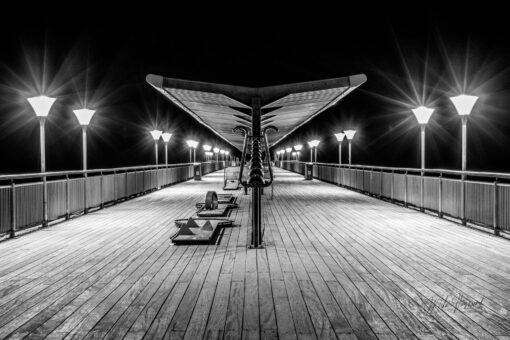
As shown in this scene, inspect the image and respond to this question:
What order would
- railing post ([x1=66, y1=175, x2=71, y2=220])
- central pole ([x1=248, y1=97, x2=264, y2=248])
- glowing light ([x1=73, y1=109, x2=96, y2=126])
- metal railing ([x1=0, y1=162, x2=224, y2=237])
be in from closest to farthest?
central pole ([x1=248, y1=97, x2=264, y2=248])
metal railing ([x1=0, y1=162, x2=224, y2=237])
railing post ([x1=66, y1=175, x2=71, y2=220])
glowing light ([x1=73, y1=109, x2=96, y2=126])

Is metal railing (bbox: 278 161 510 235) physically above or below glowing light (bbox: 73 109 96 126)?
below

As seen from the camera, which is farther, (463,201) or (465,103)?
(465,103)

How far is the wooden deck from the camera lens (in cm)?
320

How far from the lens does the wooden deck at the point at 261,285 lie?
320 centimetres

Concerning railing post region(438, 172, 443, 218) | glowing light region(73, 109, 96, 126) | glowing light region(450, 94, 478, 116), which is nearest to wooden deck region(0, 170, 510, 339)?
railing post region(438, 172, 443, 218)

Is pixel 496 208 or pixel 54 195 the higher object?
pixel 54 195

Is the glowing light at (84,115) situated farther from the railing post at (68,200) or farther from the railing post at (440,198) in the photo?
the railing post at (440,198)

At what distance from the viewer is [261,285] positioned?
4.20 meters

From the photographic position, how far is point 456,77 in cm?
8738

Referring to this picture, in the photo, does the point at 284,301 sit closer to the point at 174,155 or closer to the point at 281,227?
the point at 281,227

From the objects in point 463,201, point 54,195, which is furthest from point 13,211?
A: point 463,201

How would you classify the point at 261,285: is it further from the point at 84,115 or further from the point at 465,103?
the point at 84,115

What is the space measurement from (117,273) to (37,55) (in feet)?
276

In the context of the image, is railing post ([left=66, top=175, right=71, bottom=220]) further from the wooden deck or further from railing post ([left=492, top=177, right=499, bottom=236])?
railing post ([left=492, top=177, right=499, bottom=236])
